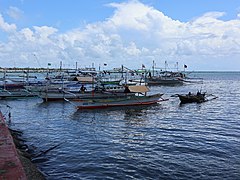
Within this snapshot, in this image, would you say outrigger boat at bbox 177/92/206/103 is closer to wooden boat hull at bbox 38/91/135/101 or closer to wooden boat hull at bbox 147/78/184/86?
wooden boat hull at bbox 38/91/135/101

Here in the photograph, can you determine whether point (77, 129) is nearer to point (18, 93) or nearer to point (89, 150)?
point (89, 150)

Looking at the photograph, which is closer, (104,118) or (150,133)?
(150,133)

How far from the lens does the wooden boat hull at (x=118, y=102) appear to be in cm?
3572

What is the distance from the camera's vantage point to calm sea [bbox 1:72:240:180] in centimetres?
1439

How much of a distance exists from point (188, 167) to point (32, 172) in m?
7.99

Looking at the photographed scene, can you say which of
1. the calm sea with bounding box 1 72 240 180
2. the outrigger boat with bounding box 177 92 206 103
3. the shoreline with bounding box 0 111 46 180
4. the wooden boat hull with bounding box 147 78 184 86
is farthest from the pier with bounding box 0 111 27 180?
the wooden boat hull with bounding box 147 78 184 86

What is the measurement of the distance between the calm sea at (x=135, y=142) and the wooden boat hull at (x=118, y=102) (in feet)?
5.41

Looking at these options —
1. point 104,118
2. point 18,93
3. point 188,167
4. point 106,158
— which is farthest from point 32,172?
point 18,93

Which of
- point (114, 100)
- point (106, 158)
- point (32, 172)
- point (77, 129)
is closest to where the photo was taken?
point (32, 172)

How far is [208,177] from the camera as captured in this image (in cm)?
1346

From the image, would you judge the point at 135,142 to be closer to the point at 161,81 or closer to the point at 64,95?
the point at 64,95

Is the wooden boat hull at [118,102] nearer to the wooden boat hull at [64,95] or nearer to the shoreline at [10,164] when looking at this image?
the wooden boat hull at [64,95]

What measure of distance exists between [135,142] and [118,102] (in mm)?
18091

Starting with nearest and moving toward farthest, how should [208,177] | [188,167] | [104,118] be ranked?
[208,177] < [188,167] < [104,118]
